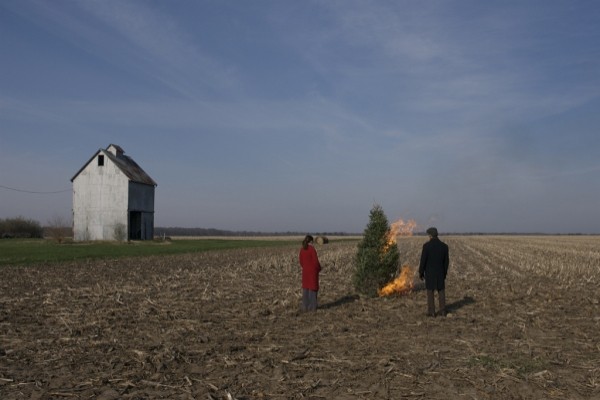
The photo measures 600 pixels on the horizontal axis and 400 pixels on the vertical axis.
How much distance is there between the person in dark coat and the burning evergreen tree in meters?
2.55

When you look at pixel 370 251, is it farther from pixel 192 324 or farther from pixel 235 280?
pixel 235 280

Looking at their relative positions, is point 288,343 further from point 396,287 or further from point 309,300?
point 396,287

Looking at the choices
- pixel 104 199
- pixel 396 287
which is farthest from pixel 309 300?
pixel 104 199

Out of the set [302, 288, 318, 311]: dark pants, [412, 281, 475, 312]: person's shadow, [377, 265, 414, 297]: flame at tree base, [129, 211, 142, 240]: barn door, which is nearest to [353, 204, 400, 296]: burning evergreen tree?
[377, 265, 414, 297]: flame at tree base

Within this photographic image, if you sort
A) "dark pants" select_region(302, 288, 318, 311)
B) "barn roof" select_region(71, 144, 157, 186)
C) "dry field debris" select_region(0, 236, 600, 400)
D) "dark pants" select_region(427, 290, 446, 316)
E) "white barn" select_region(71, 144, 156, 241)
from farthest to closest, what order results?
"barn roof" select_region(71, 144, 157, 186) → "white barn" select_region(71, 144, 156, 241) → "dark pants" select_region(302, 288, 318, 311) → "dark pants" select_region(427, 290, 446, 316) → "dry field debris" select_region(0, 236, 600, 400)

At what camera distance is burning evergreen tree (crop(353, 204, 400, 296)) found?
1641cm

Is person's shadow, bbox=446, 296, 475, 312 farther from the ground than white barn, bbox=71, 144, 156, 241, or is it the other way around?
white barn, bbox=71, 144, 156, 241

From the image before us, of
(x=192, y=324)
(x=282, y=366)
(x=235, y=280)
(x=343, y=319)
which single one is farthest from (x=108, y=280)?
(x=282, y=366)

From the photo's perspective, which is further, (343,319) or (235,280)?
(235,280)

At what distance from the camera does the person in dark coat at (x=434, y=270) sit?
534 inches

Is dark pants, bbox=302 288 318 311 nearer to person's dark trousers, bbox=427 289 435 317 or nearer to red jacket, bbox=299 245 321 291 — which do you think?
red jacket, bbox=299 245 321 291

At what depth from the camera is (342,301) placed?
16.5 meters

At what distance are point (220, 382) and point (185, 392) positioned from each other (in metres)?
0.63

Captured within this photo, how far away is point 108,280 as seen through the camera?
21.7 m
